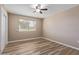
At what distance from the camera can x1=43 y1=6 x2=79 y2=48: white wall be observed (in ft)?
9.54

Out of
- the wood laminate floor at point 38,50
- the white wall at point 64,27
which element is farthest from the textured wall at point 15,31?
the wood laminate floor at point 38,50

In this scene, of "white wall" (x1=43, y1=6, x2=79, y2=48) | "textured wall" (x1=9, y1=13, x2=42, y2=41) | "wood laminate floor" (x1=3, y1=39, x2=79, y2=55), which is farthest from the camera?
"textured wall" (x1=9, y1=13, x2=42, y2=41)

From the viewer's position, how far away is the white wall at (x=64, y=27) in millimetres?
2908

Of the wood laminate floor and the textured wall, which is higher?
the textured wall

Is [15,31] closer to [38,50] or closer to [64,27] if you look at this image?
[38,50]

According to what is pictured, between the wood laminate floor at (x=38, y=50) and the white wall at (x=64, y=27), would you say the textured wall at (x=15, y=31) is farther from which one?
the wood laminate floor at (x=38, y=50)

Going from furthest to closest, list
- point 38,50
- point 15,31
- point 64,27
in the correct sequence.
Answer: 1. point 15,31
2. point 64,27
3. point 38,50

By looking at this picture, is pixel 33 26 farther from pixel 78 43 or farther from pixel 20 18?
pixel 78 43

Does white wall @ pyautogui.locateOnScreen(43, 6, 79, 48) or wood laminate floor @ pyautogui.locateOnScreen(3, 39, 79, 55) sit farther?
white wall @ pyautogui.locateOnScreen(43, 6, 79, 48)

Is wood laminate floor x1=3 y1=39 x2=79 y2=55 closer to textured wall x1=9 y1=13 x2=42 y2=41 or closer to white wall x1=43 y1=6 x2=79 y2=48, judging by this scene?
white wall x1=43 y1=6 x2=79 y2=48

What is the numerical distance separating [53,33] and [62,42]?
2.27ft

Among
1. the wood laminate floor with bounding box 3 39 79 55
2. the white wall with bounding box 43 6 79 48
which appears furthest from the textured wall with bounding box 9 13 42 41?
the wood laminate floor with bounding box 3 39 79 55

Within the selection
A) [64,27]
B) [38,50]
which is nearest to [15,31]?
[38,50]

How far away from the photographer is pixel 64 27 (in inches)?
134
